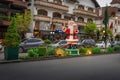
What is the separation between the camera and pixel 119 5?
90.2 m

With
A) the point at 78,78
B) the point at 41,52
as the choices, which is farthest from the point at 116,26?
the point at 78,78

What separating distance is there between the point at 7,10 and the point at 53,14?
498 inches

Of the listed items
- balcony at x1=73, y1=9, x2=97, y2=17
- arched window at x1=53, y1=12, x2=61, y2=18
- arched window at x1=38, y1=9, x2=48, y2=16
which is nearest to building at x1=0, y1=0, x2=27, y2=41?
arched window at x1=38, y1=9, x2=48, y2=16

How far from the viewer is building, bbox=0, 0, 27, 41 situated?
150ft

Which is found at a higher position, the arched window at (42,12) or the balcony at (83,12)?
the balcony at (83,12)

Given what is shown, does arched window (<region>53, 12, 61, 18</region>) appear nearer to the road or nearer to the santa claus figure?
the santa claus figure

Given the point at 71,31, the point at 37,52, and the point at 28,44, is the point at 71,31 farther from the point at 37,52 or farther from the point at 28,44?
the point at 28,44

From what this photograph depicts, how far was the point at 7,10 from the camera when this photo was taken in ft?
157

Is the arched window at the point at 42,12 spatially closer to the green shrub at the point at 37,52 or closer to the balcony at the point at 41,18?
the balcony at the point at 41,18

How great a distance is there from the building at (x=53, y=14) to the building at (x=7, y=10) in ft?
8.43

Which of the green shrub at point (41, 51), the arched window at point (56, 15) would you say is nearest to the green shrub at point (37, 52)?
the green shrub at point (41, 51)

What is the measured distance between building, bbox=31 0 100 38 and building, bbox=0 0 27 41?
2.57 m

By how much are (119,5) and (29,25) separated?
47331 mm

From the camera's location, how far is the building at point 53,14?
53.4 m
